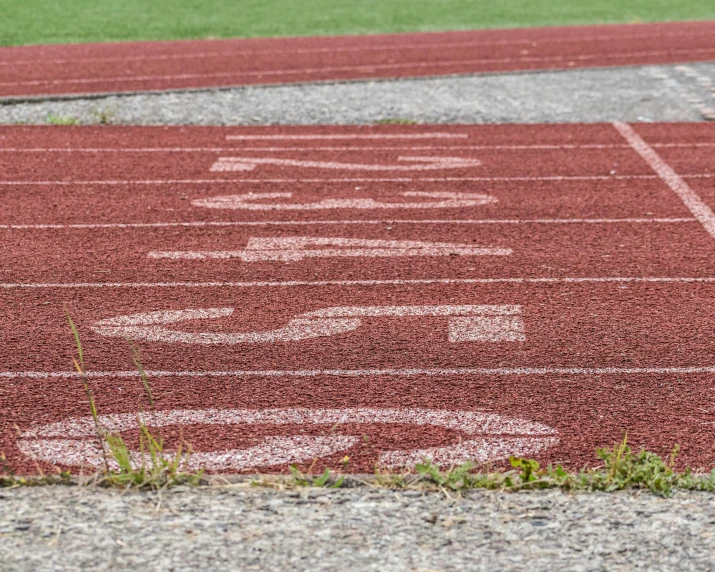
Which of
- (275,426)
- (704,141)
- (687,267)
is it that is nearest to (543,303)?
(687,267)

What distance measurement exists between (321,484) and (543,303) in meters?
3.14

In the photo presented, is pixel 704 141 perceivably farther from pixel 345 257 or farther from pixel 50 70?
pixel 50 70

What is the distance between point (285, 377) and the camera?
5.95m

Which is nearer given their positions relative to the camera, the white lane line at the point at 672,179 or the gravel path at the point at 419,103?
the white lane line at the point at 672,179

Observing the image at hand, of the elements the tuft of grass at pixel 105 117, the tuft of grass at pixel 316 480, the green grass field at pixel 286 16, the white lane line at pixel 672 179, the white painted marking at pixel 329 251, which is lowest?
the white lane line at pixel 672 179

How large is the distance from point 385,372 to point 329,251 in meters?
2.46

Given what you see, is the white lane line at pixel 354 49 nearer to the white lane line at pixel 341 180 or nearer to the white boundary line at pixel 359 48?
the white boundary line at pixel 359 48

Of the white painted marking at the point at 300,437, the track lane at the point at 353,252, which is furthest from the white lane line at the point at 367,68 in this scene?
the white painted marking at the point at 300,437

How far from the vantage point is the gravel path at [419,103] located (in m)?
14.2

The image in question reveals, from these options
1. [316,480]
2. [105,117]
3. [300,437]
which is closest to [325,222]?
[300,437]

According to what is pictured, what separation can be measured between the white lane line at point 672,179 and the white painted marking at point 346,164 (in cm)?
165

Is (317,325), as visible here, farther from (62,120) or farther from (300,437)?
(62,120)

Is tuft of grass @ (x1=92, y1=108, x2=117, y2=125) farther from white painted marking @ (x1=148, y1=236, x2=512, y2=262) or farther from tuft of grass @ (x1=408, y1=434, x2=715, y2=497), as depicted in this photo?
tuft of grass @ (x1=408, y1=434, x2=715, y2=497)

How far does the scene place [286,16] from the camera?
25.9 metres
